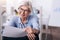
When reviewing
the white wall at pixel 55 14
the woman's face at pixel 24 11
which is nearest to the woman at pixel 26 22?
the woman's face at pixel 24 11

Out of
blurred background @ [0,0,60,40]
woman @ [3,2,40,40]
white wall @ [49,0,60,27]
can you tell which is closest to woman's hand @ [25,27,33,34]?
woman @ [3,2,40,40]

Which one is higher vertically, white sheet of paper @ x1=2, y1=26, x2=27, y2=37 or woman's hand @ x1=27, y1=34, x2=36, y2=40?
white sheet of paper @ x1=2, y1=26, x2=27, y2=37

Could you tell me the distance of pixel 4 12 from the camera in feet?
5.38

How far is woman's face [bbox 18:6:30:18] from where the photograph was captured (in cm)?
156

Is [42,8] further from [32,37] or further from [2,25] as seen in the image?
[2,25]

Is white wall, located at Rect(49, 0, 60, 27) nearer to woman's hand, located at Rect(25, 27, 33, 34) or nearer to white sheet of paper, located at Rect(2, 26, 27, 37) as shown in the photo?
woman's hand, located at Rect(25, 27, 33, 34)

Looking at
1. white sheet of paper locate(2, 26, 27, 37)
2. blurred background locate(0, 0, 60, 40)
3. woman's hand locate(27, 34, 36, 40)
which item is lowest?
woman's hand locate(27, 34, 36, 40)

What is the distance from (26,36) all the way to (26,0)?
426 mm

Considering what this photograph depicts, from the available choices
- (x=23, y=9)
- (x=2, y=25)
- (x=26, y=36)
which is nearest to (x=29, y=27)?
(x=26, y=36)

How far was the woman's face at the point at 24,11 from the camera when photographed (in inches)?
61.5

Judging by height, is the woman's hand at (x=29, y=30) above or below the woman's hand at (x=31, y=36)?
above

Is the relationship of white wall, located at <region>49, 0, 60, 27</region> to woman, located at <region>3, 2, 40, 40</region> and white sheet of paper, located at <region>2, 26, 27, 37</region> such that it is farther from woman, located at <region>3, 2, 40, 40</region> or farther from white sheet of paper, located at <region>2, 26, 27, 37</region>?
white sheet of paper, located at <region>2, 26, 27, 37</region>

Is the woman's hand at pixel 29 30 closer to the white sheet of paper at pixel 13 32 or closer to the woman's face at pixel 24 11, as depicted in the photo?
the white sheet of paper at pixel 13 32

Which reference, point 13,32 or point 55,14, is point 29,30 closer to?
point 13,32
